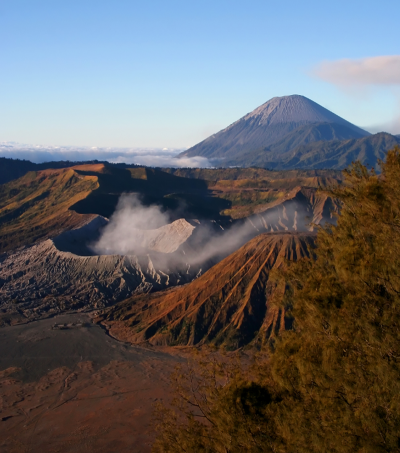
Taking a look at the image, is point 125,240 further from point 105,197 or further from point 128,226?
point 105,197

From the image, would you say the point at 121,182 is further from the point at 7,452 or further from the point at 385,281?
the point at 385,281

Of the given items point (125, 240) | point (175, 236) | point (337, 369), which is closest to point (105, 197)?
point (125, 240)

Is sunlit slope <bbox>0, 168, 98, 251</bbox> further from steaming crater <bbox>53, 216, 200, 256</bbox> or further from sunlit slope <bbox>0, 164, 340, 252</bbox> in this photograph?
steaming crater <bbox>53, 216, 200, 256</bbox>

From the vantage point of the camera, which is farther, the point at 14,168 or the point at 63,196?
the point at 14,168

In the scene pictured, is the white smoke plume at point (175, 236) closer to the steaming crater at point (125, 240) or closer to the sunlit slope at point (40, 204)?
the steaming crater at point (125, 240)

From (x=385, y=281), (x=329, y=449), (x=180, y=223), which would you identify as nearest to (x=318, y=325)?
(x=385, y=281)

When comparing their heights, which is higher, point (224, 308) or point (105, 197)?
point (105, 197)

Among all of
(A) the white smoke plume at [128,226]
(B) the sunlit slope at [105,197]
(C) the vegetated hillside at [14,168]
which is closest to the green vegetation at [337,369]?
(A) the white smoke plume at [128,226]
